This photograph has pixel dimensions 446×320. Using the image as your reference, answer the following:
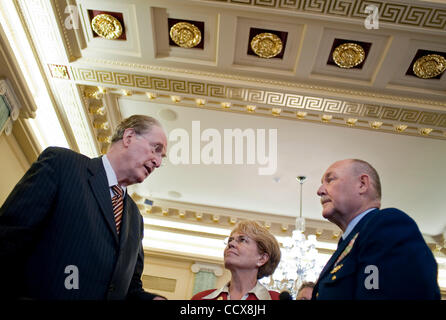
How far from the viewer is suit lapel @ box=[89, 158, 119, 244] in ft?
4.49

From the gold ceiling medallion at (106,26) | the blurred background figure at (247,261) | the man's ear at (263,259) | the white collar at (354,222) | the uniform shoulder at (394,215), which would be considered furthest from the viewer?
the gold ceiling medallion at (106,26)

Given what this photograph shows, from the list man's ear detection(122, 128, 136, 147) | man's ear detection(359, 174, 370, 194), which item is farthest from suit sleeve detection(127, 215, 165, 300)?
man's ear detection(359, 174, 370, 194)

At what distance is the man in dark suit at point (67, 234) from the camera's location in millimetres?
1134

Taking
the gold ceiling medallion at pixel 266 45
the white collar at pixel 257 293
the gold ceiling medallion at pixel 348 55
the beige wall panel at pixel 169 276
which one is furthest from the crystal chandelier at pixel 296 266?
the white collar at pixel 257 293

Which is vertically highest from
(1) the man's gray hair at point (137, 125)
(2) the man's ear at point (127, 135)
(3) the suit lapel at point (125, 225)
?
(1) the man's gray hair at point (137, 125)

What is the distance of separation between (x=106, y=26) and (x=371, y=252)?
4.34m

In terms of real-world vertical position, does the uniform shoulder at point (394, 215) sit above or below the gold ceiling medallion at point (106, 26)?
below

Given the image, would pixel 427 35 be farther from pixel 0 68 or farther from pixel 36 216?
pixel 0 68

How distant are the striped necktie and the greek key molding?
3.20 meters

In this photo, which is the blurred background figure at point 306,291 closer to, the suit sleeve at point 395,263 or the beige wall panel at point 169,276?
the suit sleeve at point 395,263

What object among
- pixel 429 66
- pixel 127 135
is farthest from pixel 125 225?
pixel 429 66
